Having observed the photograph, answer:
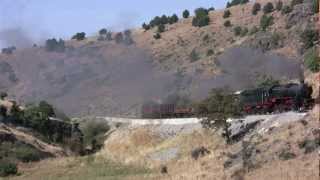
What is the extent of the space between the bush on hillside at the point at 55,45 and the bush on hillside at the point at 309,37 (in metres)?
90.0

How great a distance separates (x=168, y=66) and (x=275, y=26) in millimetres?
24661

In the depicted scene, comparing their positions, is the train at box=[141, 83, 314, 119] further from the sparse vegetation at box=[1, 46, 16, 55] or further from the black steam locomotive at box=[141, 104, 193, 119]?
the sparse vegetation at box=[1, 46, 16, 55]

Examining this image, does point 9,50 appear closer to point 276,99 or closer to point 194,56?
point 194,56

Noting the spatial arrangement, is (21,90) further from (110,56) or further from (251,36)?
(251,36)

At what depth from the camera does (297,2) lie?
122 metres

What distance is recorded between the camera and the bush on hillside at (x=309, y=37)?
93963mm

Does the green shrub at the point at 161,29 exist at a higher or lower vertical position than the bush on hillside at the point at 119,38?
higher

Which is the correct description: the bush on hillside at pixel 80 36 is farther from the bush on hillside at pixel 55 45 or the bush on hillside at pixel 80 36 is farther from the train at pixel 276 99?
the train at pixel 276 99

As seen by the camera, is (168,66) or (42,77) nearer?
(168,66)

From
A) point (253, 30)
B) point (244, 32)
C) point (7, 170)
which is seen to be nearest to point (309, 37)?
point (253, 30)

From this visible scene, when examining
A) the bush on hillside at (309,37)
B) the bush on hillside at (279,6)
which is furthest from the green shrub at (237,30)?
the bush on hillside at (309,37)

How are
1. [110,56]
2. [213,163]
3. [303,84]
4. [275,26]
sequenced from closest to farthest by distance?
[213,163], [303,84], [275,26], [110,56]

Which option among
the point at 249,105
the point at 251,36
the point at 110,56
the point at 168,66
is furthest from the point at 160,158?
the point at 110,56

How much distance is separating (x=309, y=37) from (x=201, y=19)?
55.3m
